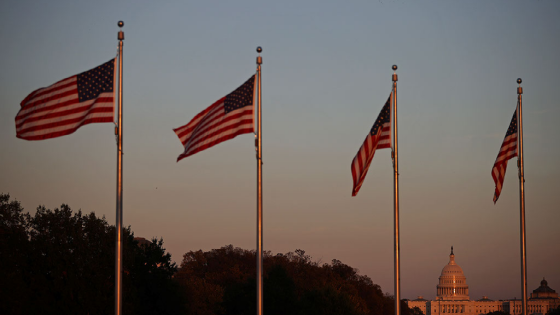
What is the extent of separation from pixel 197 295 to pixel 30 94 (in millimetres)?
62766

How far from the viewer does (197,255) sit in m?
123

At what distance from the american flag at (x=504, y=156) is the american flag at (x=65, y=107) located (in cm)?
1662

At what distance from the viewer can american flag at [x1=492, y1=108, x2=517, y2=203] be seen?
3584cm

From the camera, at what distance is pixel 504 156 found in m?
36.1

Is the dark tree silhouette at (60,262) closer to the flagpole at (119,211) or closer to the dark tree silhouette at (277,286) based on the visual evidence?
the dark tree silhouette at (277,286)

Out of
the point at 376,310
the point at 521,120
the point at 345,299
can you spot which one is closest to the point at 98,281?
the point at 345,299

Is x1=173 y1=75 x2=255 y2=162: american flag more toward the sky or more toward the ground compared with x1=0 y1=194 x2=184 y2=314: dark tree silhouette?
more toward the sky

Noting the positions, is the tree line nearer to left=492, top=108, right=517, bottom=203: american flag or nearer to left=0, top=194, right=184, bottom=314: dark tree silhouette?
left=0, top=194, right=184, bottom=314: dark tree silhouette

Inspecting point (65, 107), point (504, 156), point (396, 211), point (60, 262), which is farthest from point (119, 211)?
point (60, 262)

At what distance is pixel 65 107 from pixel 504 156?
18.6 m

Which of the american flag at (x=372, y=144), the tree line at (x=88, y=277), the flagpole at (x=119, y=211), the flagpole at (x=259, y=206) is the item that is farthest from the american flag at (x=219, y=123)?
the tree line at (x=88, y=277)

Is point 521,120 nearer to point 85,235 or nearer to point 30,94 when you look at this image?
point 30,94

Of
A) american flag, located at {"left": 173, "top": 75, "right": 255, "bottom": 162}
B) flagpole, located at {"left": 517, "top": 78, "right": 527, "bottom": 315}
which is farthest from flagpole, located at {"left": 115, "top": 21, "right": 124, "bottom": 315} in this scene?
flagpole, located at {"left": 517, "top": 78, "right": 527, "bottom": 315}

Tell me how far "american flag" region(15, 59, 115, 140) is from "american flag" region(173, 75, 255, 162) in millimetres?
2938
